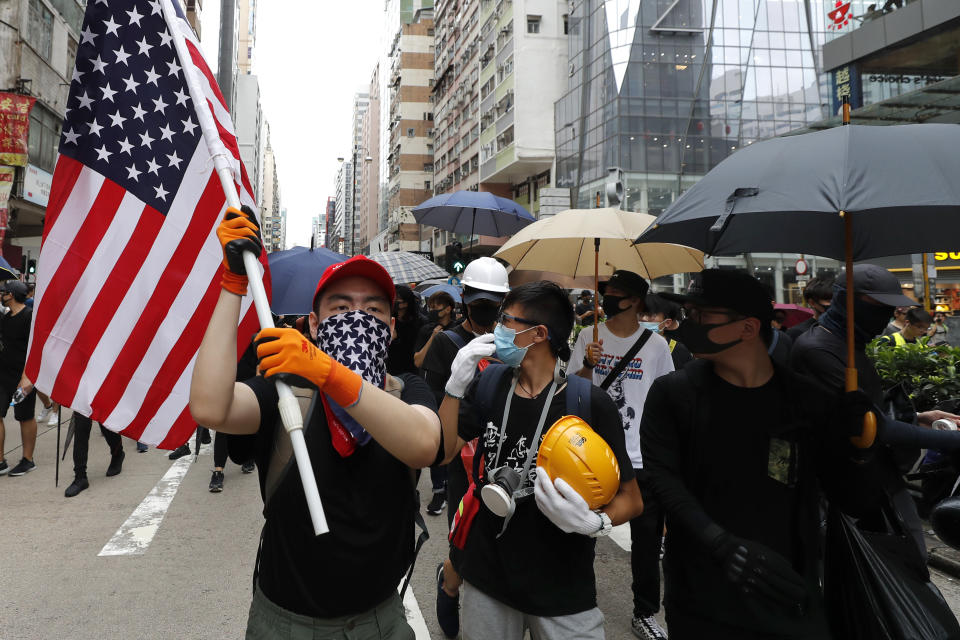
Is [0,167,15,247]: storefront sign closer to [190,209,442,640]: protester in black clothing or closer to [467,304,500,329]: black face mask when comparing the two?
[467,304,500,329]: black face mask

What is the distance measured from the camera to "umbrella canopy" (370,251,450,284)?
8875 millimetres

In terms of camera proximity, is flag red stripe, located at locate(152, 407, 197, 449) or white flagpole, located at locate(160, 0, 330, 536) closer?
white flagpole, located at locate(160, 0, 330, 536)

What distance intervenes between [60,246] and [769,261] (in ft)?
129

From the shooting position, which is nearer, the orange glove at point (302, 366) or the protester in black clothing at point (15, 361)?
the orange glove at point (302, 366)

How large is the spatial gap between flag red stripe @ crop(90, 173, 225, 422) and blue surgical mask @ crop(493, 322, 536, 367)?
1.24 m

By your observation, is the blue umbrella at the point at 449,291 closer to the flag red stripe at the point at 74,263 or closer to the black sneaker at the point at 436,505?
the black sneaker at the point at 436,505

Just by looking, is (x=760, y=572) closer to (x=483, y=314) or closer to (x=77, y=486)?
(x=483, y=314)

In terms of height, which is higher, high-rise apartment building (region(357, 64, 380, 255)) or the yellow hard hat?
high-rise apartment building (region(357, 64, 380, 255))

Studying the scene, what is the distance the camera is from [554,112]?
1789 inches

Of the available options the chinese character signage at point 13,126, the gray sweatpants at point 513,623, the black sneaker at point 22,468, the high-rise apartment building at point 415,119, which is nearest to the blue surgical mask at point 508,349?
the gray sweatpants at point 513,623

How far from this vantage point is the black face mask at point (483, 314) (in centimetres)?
468

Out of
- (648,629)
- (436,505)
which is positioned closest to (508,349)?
(648,629)

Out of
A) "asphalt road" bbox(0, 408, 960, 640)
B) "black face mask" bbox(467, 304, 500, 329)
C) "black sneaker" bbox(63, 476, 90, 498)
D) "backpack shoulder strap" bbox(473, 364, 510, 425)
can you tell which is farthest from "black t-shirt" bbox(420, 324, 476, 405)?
"black sneaker" bbox(63, 476, 90, 498)

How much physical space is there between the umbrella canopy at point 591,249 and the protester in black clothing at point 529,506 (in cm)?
214
